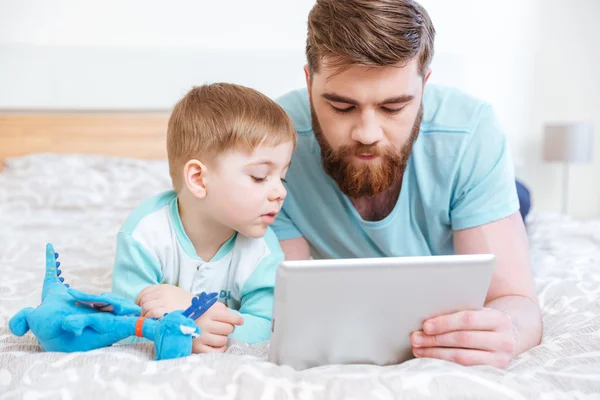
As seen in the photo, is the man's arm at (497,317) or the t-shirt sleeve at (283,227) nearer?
the man's arm at (497,317)

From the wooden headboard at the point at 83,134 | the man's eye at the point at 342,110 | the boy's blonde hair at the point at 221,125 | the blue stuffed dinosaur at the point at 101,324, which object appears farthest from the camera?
the wooden headboard at the point at 83,134

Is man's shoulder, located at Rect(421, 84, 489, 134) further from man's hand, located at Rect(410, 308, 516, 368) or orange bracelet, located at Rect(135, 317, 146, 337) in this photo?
orange bracelet, located at Rect(135, 317, 146, 337)

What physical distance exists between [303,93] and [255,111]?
45cm

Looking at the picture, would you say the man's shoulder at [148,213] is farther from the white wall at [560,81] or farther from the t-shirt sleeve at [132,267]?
the white wall at [560,81]

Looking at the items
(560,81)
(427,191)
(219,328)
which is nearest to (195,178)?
(219,328)

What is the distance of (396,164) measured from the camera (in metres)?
1.32

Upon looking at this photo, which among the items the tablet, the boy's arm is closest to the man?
the tablet

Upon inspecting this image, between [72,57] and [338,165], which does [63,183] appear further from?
[338,165]

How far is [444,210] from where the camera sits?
4.60ft

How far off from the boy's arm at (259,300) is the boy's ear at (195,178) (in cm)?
19

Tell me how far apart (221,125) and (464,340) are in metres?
0.55

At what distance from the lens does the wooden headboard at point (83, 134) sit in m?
2.98

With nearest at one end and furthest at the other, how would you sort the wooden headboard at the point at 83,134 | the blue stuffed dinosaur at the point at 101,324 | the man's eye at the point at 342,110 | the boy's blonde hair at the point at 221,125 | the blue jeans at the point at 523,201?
the blue stuffed dinosaur at the point at 101,324
the boy's blonde hair at the point at 221,125
the man's eye at the point at 342,110
the blue jeans at the point at 523,201
the wooden headboard at the point at 83,134

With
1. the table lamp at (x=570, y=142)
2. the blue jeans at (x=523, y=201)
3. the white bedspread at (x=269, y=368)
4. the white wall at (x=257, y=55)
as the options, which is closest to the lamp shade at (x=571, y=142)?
the table lamp at (x=570, y=142)
